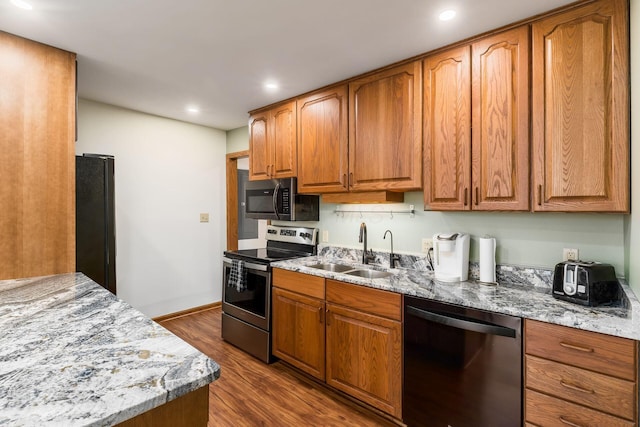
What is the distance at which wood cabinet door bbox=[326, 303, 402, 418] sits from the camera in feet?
6.55

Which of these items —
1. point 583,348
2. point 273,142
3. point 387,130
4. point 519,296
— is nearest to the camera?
point 583,348

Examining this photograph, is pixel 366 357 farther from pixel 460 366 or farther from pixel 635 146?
pixel 635 146

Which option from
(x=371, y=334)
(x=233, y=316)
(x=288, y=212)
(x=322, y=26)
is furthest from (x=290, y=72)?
(x=233, y=316)

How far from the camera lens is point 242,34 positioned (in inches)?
78.2

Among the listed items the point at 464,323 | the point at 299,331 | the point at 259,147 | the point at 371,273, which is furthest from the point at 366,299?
the point at 259,147

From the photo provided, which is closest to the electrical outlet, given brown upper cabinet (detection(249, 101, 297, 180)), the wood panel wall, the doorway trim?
brown upper cabinet (detection(249, 101, 297, 180))

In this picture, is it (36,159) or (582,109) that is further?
(36,159)

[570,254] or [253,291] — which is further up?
[570,254]

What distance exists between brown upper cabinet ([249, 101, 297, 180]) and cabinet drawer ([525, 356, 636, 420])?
2.25 metres

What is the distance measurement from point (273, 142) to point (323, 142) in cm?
67

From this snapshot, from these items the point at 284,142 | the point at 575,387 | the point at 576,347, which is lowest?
the point at 575,387

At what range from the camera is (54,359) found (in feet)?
3.03

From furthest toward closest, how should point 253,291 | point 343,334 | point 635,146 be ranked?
point 253,291
point 343,334
point 635,146

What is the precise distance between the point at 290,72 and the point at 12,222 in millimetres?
2046
